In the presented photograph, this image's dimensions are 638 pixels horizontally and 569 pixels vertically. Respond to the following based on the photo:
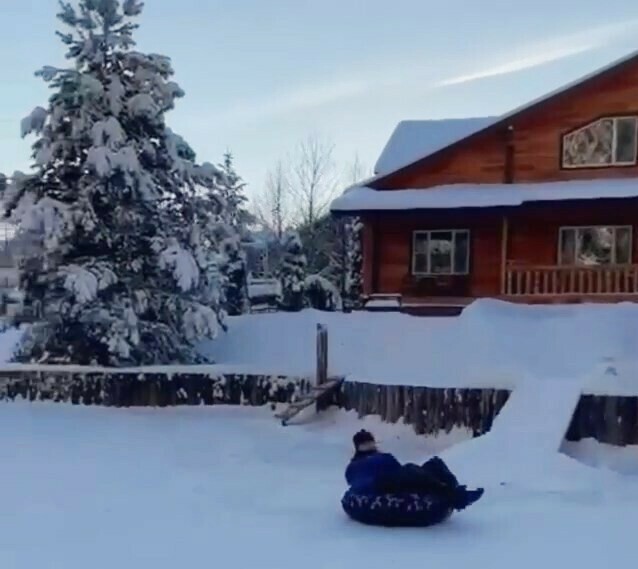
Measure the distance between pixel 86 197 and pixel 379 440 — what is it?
8.63 meters

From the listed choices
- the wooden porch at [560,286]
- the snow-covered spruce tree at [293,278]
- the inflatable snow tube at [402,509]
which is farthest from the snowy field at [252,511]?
the snow-covered spruce tree at [293,278]

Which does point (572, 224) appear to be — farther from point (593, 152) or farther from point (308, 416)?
point (308, 416)

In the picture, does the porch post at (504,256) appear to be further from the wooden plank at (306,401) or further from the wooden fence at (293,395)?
the wooden plank at (306,401)

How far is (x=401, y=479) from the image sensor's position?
8016mm

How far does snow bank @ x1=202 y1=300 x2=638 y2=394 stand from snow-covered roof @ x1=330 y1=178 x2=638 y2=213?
8.36 ft

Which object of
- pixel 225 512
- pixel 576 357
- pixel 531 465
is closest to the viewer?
pixel 225 512

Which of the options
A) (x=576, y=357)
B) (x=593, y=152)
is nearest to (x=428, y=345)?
(x=576, y=357)

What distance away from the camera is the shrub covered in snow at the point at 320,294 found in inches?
1319

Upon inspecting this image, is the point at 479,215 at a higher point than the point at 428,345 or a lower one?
higher

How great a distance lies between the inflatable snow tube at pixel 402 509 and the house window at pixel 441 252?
14.4m

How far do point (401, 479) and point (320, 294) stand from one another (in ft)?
84.6

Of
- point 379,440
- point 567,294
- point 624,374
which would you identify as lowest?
point 379,440

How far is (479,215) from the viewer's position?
70.5 feet

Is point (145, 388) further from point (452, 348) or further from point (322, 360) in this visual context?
point (452, 348)
